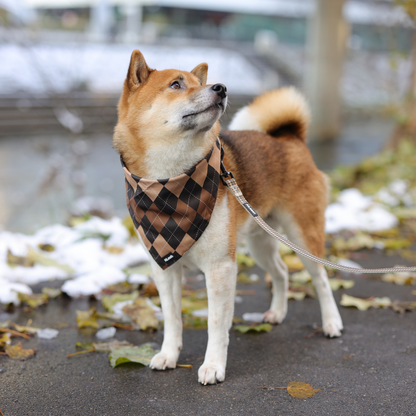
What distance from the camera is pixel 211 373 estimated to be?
2.44m

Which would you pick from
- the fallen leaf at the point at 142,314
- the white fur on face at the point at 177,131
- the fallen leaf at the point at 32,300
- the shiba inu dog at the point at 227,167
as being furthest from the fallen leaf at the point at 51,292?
the white fur on face at the point at 177,131

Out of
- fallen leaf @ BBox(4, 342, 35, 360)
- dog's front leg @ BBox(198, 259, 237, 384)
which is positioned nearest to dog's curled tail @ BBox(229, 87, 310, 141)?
dog's front leg @ BBox(198, 259, 237, 384)

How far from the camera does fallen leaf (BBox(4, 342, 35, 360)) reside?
2742mm

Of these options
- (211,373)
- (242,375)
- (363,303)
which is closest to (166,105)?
(211,373)

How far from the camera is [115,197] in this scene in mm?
8719

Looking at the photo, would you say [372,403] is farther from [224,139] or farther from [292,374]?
[224,139]

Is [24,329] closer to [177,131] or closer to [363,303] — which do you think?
[177,131]

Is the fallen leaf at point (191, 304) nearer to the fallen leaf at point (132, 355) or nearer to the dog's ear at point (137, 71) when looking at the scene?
the fallen leaf at point (132, 355)

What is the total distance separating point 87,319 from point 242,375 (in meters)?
1.21

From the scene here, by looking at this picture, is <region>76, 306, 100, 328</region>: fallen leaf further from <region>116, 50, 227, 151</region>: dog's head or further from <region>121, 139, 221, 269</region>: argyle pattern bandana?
<region>116, 50, 227, 151</region>: dog's head

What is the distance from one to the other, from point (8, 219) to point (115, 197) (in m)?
2.24

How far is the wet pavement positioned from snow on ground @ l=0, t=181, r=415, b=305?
405mm

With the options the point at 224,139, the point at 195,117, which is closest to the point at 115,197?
the point at 224,139

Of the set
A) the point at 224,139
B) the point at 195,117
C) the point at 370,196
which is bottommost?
the point at 370,196
